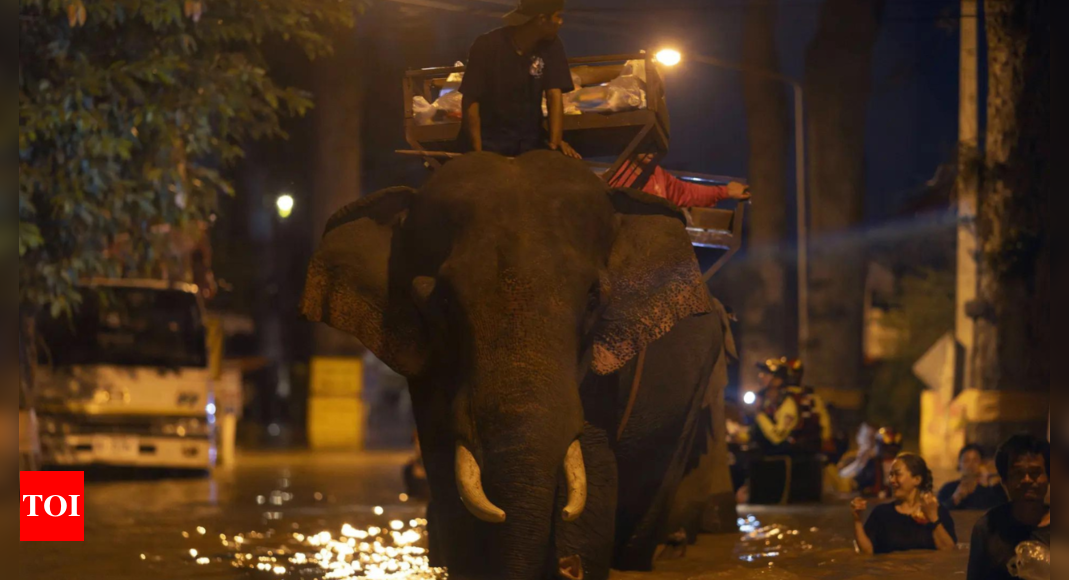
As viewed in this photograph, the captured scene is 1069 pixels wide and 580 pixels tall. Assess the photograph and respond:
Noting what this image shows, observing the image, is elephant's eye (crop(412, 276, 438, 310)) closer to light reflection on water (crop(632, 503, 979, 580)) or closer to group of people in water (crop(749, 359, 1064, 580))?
light reflection on water (crop(632, 503, 979, 580))

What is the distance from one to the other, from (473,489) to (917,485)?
3986 mm

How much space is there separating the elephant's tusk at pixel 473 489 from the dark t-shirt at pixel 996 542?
1.98 meters

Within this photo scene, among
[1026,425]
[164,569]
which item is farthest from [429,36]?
[164,569]

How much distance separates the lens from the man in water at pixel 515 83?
313 inches

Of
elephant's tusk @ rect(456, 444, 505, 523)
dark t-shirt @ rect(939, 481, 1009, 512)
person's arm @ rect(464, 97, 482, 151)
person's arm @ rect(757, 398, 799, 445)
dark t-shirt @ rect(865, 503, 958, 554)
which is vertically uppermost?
person's arm @ rect(464, 97, 482, 151)

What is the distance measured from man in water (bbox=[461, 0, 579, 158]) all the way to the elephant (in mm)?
475

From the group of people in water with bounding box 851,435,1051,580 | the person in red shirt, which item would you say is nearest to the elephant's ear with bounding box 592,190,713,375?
the group of people in water with bounding box 851,435,1051,580

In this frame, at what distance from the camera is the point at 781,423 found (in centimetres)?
1404

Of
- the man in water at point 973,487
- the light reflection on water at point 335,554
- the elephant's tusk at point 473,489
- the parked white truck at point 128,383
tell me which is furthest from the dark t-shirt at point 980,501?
the parked white truck at point 128,383

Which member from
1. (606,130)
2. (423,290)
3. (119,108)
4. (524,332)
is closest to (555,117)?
(606,130)

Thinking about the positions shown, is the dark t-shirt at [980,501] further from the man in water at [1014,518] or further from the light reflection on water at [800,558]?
the man in water at [1014,518]

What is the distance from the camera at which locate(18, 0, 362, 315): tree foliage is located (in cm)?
1270

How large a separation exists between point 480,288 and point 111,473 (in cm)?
1518

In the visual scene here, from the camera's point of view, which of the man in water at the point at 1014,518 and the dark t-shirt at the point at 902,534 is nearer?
the man in water at the point at 1014,518
